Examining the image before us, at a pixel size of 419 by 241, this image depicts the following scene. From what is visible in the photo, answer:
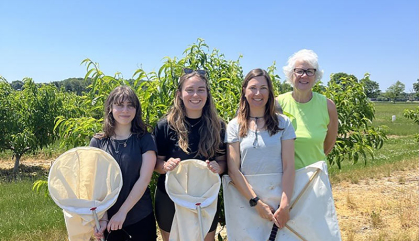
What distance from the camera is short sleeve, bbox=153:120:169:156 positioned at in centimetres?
270

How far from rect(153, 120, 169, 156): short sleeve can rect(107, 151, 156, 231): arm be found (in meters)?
0.14

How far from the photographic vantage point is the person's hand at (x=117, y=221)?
2.43 m

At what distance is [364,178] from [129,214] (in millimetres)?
9399

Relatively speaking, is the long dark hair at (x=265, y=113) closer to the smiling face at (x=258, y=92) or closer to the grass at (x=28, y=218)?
the smiling face at (x=258, y=92)

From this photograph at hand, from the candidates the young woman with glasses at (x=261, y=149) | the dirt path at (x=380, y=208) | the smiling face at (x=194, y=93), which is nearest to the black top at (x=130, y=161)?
the smiling face at (x=194, y=93)

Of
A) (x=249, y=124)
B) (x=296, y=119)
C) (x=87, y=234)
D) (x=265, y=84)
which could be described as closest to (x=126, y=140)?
(x=87, y=234)

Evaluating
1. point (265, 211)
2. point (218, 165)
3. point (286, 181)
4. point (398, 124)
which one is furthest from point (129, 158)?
point (398, 124)

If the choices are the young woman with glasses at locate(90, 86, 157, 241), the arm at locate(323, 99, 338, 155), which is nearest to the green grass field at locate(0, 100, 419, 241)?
the arm at locate(323, 99, 338, 155)

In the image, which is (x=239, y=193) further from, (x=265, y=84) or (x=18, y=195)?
(x=18, y=195)

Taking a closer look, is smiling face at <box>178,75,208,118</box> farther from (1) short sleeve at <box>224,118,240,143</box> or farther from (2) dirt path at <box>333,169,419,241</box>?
(2) dirt path at <box>333,169,419,241</box>

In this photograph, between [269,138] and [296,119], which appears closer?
[269,138]

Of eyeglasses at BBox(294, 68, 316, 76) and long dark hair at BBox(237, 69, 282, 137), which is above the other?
eyeglasses at BBox(294, 68, 316, 76)

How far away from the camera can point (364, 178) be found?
10156 mm

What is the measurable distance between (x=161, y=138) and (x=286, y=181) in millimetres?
1070
